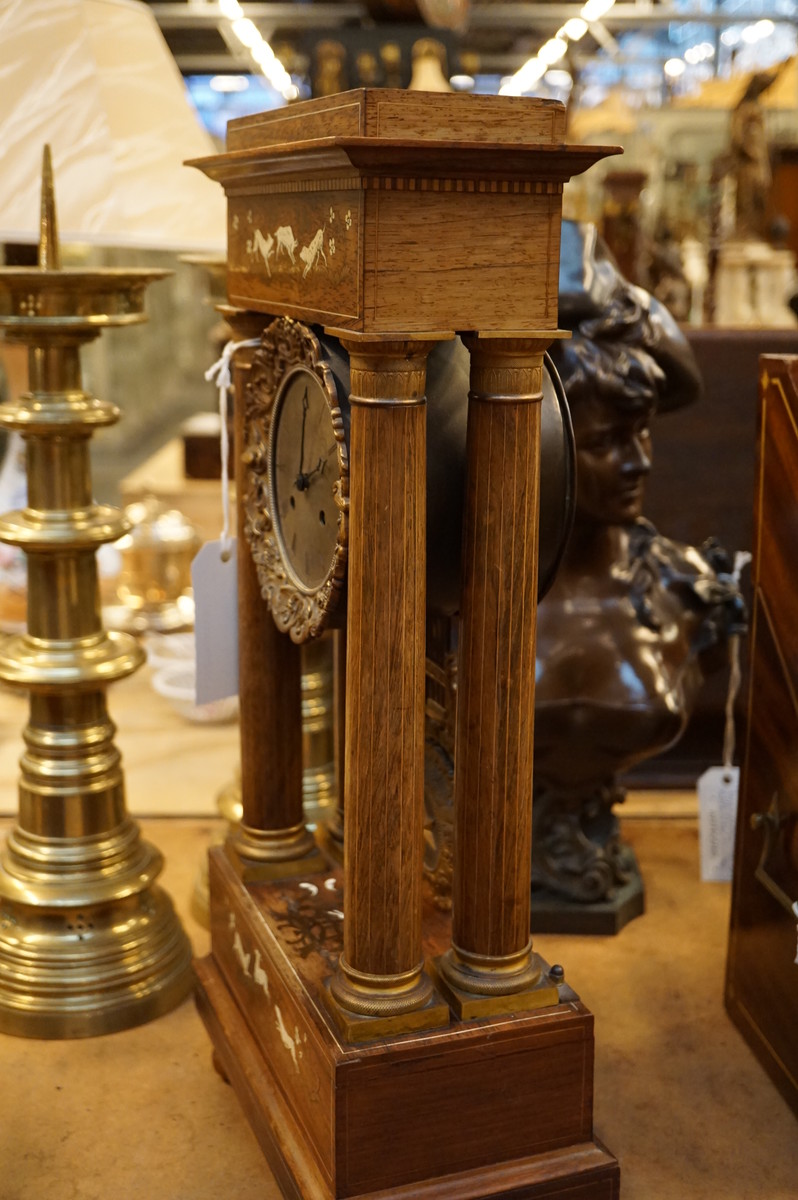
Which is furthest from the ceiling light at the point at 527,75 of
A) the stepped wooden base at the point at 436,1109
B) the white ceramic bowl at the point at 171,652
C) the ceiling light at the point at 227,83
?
the stepped wooden base at the point at 436,1109

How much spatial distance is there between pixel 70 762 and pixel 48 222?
0.58 metres

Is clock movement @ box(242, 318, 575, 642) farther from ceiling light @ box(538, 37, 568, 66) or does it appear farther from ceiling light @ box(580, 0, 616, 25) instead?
ceiling light @ box(538, 37, 568, 66)

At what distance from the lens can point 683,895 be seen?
1.74m

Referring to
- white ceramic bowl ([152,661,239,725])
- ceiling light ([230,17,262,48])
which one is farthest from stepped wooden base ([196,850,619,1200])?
ceiling light ([230,17,262,48])

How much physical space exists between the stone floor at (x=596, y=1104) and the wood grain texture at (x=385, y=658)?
0.34 metres

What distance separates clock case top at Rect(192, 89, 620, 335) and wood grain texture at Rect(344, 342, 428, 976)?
0.04 m

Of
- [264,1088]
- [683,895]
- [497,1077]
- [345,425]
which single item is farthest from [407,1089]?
[683,895]

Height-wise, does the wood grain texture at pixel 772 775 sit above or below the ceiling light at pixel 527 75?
below

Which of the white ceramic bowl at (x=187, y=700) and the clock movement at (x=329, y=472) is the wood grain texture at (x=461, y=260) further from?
the white ceramic bowl at (x=187, y=700)

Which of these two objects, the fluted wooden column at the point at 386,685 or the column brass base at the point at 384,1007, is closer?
the fluted wooden column at the point at 386,685

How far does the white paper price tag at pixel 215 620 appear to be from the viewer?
53.5 inches

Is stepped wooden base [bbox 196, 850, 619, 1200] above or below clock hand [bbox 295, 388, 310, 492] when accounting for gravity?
below

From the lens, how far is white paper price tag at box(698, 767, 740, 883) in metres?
1.69

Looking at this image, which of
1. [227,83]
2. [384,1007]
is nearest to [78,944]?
[384,1007]
